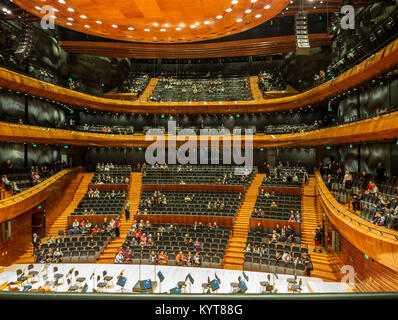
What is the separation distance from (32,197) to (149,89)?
52.5 ft

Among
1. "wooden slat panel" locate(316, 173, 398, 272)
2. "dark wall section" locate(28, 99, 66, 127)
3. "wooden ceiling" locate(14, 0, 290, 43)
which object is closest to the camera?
"wooden ceiling" locate(14, 0, 290, 43)

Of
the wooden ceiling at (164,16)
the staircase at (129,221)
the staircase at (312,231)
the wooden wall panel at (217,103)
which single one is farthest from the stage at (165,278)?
the wooden wall panel at (217,103)

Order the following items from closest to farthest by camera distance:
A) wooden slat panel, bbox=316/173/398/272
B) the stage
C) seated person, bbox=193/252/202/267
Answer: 1. wooden slat panel, bbox=316/173/398/272
2. the stage
3. seated person, bbox=193/252/202/267

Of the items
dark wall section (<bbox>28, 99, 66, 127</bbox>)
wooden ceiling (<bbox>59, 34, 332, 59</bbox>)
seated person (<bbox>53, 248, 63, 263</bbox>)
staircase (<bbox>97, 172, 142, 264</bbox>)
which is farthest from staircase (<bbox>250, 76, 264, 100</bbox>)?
seated person (<bbox>53, 248, 63, 263</bbox>)

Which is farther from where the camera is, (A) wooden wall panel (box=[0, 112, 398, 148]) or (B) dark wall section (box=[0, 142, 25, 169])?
(B) dark wall section (box=[0, 142, 25, 169])

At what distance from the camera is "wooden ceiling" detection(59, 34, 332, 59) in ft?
73.3

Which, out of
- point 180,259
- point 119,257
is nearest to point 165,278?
point 180,259

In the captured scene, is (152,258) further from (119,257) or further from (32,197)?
(32,197)

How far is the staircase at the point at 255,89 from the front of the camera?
2463cm

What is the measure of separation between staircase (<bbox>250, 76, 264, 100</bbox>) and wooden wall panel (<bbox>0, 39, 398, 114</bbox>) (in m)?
1.22

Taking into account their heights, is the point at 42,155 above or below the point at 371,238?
above

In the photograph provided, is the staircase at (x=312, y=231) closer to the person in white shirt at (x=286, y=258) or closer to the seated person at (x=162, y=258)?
the person in white shirt at (x=286, y=258)

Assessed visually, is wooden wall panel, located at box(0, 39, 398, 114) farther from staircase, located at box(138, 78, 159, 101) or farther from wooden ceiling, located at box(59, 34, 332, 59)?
wooden ceiling, located at box(59, 34, 332, 59)

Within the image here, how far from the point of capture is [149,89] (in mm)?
27656
